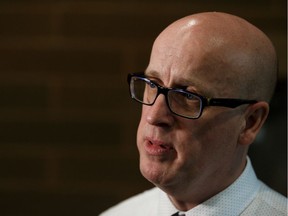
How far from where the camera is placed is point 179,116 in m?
1.34

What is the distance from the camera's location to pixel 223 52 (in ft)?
4.33

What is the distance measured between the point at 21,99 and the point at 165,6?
761 mm

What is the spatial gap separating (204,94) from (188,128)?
8 centimetres

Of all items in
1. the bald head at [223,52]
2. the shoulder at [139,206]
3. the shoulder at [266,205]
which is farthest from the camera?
the shoulder at [139,206]

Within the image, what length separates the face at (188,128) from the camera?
52.4 inches

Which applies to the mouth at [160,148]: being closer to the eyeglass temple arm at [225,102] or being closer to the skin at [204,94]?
the skin at [204,94]

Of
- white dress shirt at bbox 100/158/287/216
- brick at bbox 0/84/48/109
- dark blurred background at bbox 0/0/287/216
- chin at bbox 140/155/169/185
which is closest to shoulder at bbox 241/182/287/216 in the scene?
white dress shirt at bbox 100/158/287/216

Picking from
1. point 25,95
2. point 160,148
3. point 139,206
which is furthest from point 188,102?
point 25,95

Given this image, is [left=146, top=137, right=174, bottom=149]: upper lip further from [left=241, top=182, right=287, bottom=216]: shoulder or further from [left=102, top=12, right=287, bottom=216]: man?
[left=241, top=182, right=287, bottom=216]: shoulder

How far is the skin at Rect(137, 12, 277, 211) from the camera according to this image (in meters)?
1.33

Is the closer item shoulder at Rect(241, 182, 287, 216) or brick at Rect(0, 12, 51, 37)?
shoulder at Rect(241, 182, 287, 216)

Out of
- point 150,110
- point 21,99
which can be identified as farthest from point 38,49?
point 150,110

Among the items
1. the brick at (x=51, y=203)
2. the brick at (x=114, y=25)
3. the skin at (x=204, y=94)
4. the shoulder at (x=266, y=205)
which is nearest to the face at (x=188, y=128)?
the skin at (x=204, y=94)

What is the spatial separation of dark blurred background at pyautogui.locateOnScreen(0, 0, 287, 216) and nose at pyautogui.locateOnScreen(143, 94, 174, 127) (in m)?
1.25
